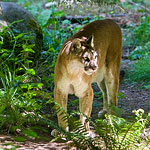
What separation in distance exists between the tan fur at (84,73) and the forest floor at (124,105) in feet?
1.69

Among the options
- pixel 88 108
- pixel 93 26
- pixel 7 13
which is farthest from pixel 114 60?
pixel 7 13

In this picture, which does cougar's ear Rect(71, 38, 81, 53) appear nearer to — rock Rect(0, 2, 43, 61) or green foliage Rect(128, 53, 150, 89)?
rock Rect(0, 2, 43, 61)

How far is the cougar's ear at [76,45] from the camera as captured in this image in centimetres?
427

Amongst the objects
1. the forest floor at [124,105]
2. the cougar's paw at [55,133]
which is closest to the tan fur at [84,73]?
the cougar's paw at [55,133]

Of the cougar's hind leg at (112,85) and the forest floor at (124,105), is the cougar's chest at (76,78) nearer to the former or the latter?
the forest floor at (124,105)

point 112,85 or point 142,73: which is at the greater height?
point 112,85

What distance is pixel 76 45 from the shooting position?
14.1ft

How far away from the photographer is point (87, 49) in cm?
432

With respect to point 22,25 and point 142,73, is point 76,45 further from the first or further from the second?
point 142,73

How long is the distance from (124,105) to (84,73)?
214cm

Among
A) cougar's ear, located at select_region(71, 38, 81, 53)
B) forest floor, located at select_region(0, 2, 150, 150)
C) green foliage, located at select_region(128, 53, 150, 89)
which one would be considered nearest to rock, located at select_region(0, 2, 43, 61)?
forest floor, located at select_region(0, 2, 150, 150)

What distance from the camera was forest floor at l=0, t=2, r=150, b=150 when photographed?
3.83 meters

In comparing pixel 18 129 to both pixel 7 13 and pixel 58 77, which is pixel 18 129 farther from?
pixel 7 13

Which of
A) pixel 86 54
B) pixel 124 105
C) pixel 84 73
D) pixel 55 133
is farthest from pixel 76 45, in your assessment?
pixel 124 105
